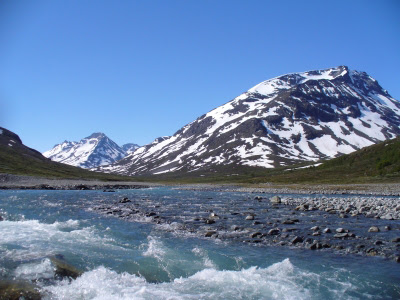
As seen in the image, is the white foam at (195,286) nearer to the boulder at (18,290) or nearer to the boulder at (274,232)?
the boulder at (18,290)

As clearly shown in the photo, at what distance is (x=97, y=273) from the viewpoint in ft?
44.9

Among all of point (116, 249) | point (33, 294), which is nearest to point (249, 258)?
point (116, 249)

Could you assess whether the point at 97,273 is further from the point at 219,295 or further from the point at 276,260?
the point at 276,260

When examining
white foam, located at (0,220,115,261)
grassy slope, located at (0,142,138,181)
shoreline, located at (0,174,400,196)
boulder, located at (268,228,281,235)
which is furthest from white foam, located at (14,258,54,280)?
grassy slope, located at (0,142,138,181)

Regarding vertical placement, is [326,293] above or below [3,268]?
below

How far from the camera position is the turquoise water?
12.2 m

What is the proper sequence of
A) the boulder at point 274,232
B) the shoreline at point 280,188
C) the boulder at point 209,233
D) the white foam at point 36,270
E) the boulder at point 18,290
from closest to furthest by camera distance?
the boulder at point 18,290 → the white foam at point 36,270 → the boulder at point 209,233 → the boulder at point 274,232 → the shoreline at point 280,188

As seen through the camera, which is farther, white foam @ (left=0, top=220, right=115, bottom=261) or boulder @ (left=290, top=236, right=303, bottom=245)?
boulder @ (left=290, top=236, right=303, bottom=245)

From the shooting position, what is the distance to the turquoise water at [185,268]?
40.2 feet

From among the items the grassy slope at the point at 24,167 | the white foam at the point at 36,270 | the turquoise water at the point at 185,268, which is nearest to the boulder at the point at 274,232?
the turquoise water at the point at 185,268

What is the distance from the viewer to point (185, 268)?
15.5 meters

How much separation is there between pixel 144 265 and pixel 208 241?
21.5 ft

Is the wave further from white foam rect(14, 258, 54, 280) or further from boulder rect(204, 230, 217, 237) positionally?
boulder rect(204, 230, 217, 237)

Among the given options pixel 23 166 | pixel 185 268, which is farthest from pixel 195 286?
pixel 23 166
